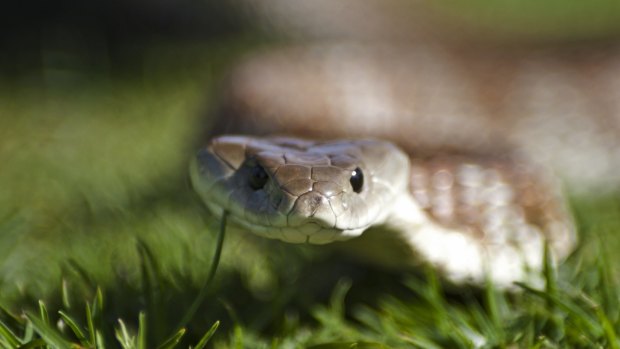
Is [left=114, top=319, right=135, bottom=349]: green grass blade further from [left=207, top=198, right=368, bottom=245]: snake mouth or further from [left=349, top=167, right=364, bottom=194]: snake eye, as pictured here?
[left=349, top=167, right=364, bottom=194]: snake eye

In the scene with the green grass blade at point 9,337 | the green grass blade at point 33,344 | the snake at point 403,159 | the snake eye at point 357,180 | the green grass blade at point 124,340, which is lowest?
the green grass blade at point 124,340

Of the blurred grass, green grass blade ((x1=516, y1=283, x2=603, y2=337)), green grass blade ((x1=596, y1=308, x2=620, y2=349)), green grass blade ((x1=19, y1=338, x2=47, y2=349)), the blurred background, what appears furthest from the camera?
the blurred grass

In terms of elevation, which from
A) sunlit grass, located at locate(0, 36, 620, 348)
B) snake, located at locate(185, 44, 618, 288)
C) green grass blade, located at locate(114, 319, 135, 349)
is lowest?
sunlit grass, located at locate(0, 36, 620, 348)

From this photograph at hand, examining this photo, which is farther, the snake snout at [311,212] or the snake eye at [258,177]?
the snake eye at [258,177]

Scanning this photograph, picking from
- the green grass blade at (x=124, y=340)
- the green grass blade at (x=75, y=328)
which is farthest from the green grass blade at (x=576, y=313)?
the green grass blade at (x=75, y=328)

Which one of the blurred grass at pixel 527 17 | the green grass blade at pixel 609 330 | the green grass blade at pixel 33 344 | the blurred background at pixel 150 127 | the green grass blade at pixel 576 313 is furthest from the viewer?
the blurred grass at pixel 527 17

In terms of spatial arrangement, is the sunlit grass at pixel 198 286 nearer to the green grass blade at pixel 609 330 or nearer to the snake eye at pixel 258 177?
the green grass blade at pixel 609 330

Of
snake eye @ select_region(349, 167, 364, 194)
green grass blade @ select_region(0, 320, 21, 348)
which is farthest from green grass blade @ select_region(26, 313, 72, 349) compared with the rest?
snake eye @ select_region(349, 167, 364, 194)

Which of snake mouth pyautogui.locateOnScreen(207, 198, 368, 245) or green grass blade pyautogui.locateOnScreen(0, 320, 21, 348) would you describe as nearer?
green grass blade pyautogui.locateOnScreen(0, 320, 21, 348)

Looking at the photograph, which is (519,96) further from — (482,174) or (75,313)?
(75,313)
